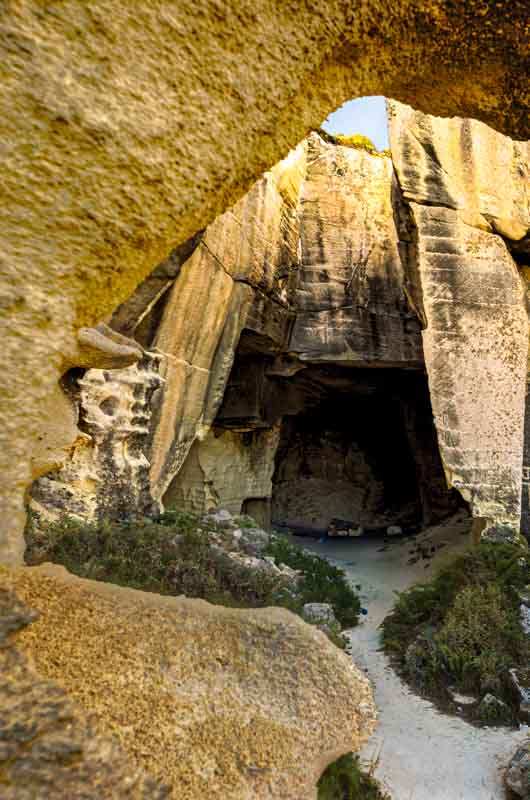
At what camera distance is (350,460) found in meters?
15.2

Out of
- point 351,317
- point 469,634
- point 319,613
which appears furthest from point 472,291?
point 319,613

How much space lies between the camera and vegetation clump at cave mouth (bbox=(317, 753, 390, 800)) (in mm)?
3050

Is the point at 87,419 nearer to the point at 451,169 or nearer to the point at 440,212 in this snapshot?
the point at 440,212

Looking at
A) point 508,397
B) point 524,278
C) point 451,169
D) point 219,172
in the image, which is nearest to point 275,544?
point 508,397

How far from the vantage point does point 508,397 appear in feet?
22.5

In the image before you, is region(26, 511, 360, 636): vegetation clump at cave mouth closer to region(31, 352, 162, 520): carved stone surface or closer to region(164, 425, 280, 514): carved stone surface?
region(31, 352, 162, 520): carved stone surface

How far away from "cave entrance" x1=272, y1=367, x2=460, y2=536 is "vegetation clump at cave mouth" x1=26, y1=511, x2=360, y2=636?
6.59 meters

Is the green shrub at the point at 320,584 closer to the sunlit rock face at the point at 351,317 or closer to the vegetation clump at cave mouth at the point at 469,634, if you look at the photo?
the vegetation clump at cave mouth at the point at 469,634

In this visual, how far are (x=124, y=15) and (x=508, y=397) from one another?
6.90m

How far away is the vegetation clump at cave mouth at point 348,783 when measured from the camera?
10.0ft

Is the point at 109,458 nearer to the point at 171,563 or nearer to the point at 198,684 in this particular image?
the point at 171,563

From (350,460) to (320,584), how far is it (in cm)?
801

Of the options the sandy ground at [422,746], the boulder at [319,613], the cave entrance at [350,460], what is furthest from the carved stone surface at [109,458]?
the cave entrance at [350,460]

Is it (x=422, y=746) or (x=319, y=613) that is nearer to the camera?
(x=422, y=746)
